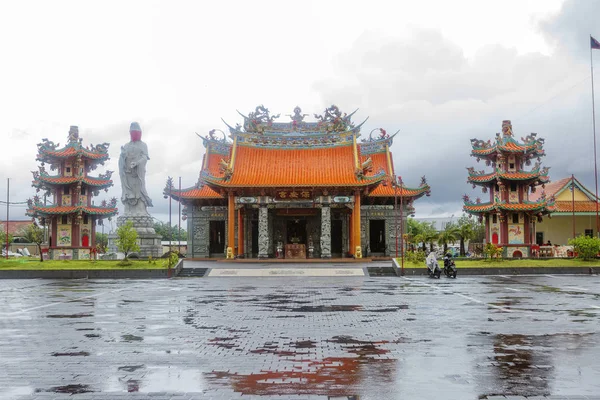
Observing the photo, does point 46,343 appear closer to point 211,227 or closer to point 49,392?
point 49,392

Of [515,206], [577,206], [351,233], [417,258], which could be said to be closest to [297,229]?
[351,233]

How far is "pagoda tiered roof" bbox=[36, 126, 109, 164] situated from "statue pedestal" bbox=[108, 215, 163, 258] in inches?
243

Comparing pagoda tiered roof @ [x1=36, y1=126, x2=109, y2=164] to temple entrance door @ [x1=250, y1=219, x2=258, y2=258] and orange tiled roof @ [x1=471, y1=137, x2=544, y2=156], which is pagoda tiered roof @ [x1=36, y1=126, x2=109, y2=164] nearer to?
temple entrance door @ [x1=250, y1=219, x2=258, y2=258]

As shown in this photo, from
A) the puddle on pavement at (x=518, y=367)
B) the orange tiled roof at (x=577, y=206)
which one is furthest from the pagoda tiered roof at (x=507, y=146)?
the puddle on pavement at (x=518, y=367)

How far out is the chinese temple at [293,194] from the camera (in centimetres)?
4650

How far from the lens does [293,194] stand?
46.7 meters

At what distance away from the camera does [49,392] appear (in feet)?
24.2

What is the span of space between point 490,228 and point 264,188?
60.0ft

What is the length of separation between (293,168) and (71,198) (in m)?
18.3

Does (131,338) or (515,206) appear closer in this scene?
(131,338)

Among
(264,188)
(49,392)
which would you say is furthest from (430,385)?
(264,188)

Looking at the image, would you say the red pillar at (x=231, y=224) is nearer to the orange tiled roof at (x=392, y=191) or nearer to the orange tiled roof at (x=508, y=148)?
the orange tiled roof at (x=392, y=191)

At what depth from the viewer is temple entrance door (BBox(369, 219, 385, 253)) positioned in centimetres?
5184

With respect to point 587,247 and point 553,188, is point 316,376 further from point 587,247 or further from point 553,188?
point 553,188
